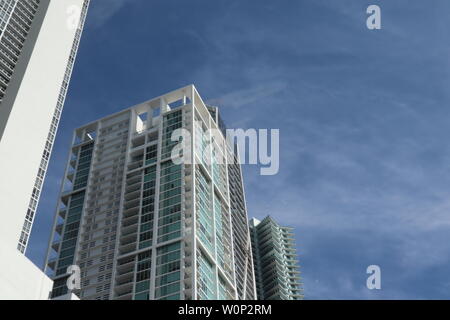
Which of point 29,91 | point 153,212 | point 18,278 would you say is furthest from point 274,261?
point 18,278

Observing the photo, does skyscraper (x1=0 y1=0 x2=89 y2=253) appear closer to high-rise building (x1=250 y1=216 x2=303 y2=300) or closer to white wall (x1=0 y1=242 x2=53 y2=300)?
white wall (x1=0 y1=242 x2=53 y2=300)

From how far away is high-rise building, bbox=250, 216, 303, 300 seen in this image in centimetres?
16800

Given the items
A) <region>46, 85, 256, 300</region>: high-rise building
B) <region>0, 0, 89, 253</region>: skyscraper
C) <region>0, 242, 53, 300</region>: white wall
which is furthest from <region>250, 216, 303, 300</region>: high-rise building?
<region>0, 242, 53, 300</region>: white wall

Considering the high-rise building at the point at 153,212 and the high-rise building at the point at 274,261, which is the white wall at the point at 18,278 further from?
the high-rise building at the point at 274,261

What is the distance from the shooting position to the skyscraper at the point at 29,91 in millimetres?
62719

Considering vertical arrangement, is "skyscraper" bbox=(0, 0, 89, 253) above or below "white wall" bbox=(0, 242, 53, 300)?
above

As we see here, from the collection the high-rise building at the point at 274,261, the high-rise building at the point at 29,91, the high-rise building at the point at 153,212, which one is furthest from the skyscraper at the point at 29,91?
the high-rise building at the point at 274,261

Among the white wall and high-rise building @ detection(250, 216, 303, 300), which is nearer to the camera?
the white wall

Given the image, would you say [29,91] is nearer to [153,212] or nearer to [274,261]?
[153,212]

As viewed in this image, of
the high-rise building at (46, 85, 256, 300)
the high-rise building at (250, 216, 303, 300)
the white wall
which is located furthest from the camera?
the high-rise building at (250, 216, 303, 300)

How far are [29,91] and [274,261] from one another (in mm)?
114414

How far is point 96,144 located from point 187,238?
37985mm

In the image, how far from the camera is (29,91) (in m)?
73.9

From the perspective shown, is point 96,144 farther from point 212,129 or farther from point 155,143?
point 212,129
